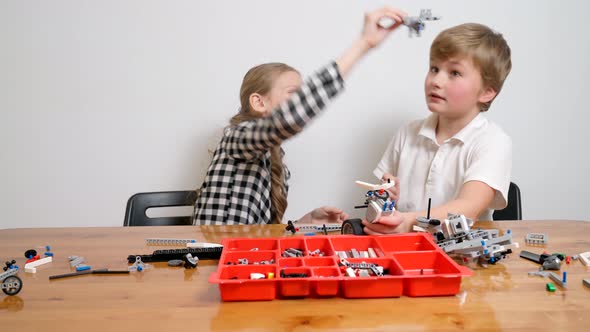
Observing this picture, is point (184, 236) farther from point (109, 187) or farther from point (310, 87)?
Result: point (109, 187)

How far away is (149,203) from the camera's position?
1.51 m

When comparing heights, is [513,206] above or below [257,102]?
below

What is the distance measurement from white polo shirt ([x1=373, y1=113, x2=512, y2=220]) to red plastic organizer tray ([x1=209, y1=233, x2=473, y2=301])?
52cm

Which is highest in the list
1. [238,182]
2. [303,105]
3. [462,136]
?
[303,105]

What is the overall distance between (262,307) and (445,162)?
0.98 metres

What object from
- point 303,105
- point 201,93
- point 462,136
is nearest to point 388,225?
A: point 303,105

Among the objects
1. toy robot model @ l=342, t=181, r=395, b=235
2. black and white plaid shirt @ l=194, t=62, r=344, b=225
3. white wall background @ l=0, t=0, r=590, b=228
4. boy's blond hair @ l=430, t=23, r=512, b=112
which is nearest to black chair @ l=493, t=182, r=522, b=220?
boy's blond hair @ l=430, t=23, r=512, b=112

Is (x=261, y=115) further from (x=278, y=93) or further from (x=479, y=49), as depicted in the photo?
(x=479, y=49)

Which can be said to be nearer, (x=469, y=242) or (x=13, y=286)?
(x=13, y=286)

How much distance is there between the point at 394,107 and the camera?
6.09ft

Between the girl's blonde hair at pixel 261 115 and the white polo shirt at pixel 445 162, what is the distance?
0.38 m

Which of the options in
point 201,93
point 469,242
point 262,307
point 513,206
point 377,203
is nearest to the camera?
point 262,307

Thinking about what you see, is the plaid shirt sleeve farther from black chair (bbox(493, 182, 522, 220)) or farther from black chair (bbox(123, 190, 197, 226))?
→ black chair (bbox(493, 182, 522, 220))

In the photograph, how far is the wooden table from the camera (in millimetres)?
662
